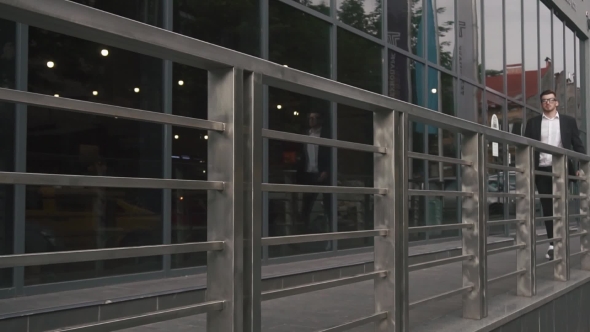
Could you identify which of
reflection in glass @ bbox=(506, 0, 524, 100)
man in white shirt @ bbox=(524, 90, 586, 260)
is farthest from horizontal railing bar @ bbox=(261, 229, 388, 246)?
reflection in glass @ bbox=(506, 0, 524, 100)

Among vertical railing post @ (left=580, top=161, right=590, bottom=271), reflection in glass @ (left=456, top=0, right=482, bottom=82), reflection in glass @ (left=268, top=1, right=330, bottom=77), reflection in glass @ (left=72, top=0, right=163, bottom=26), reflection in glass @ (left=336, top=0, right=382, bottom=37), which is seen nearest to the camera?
reflection in glass @ (left=72, top=0, right=163, bottom=26)

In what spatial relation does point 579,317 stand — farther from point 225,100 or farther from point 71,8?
point 71,8

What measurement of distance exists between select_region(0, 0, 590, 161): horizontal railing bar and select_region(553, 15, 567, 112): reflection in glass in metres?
19.1

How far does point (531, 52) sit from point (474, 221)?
600 inches

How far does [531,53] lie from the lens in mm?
18781

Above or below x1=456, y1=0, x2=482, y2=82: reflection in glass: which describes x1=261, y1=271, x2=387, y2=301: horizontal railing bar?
below

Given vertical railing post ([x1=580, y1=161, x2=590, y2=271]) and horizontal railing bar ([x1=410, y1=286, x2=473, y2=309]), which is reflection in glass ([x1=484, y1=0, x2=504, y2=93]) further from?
horizontal railing bar ([x1=410, y1=286, x2=473, y2=309])

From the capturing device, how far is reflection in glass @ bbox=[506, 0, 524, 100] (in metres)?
17.0

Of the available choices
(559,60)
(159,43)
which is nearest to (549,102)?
(159,43)

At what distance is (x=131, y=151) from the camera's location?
21.9 feet

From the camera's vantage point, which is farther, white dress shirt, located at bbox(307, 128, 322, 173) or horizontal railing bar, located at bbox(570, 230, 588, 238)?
white dress shirt, located at bbox(307, 128, 322, 173)

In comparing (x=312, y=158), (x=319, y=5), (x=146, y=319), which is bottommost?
(x=146, y=319)

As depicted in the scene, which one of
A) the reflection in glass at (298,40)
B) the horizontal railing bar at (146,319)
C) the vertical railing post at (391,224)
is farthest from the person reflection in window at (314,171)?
the horizontal railing bar at (146,319)

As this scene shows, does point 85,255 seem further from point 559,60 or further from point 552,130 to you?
point 559,60
